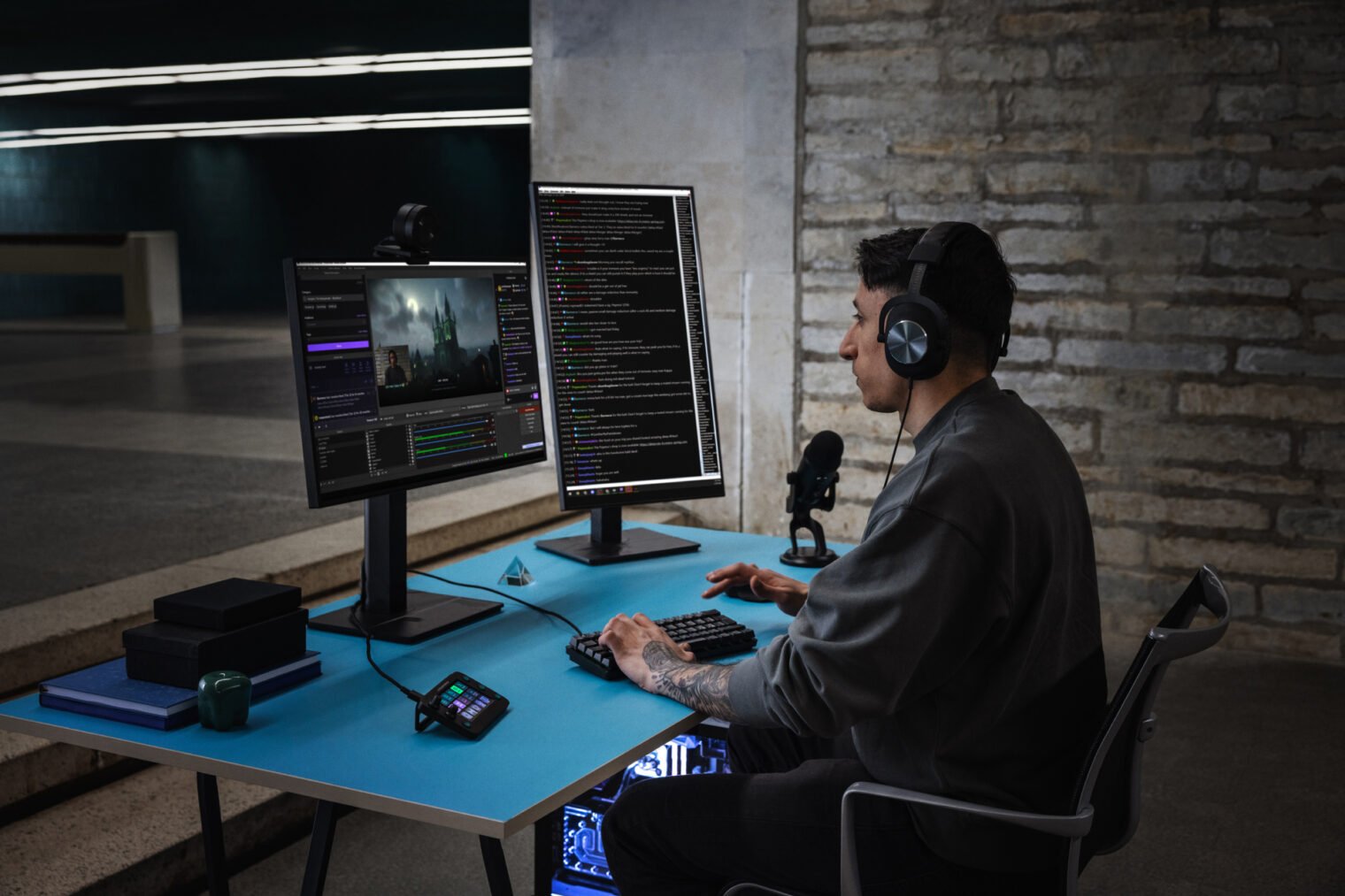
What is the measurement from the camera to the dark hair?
1.64 meters

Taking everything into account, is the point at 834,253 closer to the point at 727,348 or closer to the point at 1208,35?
the point at 727,348

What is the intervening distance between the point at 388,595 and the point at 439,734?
55 cm

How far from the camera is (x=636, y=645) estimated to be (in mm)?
1855

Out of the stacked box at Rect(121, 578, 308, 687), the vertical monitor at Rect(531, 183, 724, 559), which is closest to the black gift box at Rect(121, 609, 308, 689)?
the stacked box at Rect(121, 578, 308, 687)

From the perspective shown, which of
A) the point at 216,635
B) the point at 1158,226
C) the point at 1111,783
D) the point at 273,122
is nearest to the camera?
the point at 1111,783

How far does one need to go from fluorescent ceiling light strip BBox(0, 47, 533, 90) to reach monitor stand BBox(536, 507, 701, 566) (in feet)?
13.2

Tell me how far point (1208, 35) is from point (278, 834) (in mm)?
3683

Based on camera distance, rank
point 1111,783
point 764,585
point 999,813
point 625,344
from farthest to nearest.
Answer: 1. point 625,344
2. point 764,585
3. point 1111,783
4. point 999,813

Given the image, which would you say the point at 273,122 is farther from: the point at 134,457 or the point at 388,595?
the point at 388,595

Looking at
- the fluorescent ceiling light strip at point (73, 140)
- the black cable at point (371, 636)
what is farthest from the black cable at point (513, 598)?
the fluorescent ceiling light strip at point (73, 140)

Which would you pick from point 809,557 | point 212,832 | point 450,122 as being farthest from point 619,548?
point 450,122

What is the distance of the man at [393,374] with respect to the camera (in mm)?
2057

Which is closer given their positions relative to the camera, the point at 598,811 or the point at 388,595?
the point at 388,595

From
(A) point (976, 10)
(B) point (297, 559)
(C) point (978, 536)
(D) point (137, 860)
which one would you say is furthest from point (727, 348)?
(C) point (978, 536)
